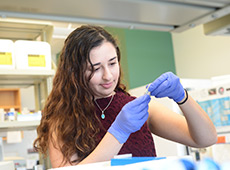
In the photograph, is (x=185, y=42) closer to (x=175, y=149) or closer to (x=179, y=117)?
(x=175, y=149)

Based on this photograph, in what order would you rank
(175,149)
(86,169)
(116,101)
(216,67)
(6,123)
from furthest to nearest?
(216,67) → (175,149) → (6,123) → (116,101) → (86,169)

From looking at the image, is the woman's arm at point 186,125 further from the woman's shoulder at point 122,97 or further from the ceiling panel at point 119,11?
the ceiling panel at point 119,11

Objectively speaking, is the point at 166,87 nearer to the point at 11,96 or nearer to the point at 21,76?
the point at 21,76

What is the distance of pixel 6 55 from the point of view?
2217 mm

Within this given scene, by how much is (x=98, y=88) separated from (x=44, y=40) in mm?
1467

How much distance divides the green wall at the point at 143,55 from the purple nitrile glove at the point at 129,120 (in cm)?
380

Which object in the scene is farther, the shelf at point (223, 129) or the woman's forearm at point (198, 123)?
the shelf at point (223, 129)

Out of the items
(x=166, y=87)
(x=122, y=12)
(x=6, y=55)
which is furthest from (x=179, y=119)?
(x=6, y=55)

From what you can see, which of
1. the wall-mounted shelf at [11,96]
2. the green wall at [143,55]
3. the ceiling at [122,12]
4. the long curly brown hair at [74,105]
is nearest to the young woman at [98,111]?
the long curly brown hair at [74,105]

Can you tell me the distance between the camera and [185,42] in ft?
16.7

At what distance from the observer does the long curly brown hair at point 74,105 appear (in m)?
1.15

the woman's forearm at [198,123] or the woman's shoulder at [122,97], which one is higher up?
the woman's shoulder at [122,97]

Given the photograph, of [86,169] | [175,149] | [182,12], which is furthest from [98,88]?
[175,149]

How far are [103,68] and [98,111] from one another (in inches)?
8.1
